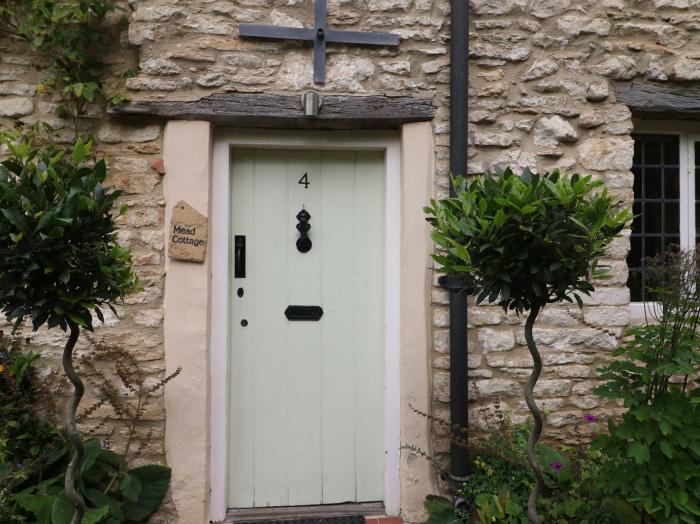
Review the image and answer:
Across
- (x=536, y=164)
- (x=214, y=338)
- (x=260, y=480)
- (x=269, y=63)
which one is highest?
(x=269, y=63)

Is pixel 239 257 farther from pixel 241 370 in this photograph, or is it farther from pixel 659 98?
pixel 659 98

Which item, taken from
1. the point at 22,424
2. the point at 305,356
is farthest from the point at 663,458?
the point at 22,424

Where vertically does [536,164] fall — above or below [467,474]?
above

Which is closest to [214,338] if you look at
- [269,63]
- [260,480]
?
[260,480]

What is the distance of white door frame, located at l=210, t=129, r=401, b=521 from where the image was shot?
3.18 meters

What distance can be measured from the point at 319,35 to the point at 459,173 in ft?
3.78

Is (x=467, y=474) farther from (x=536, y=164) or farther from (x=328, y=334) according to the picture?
(x=536, y=164)

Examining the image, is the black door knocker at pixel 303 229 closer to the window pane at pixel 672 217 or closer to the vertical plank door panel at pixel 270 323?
the vertical plank door panel at pixel 270 323

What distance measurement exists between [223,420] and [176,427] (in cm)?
28

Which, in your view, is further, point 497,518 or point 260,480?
point 260,480

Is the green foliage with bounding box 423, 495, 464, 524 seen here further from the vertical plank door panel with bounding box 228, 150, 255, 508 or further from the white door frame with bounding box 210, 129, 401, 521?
the vertical plank door panel with bounding box 228, 150, 255, 508

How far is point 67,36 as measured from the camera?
3002mm

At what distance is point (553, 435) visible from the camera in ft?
10.6

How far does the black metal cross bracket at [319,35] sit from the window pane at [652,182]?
193cm
